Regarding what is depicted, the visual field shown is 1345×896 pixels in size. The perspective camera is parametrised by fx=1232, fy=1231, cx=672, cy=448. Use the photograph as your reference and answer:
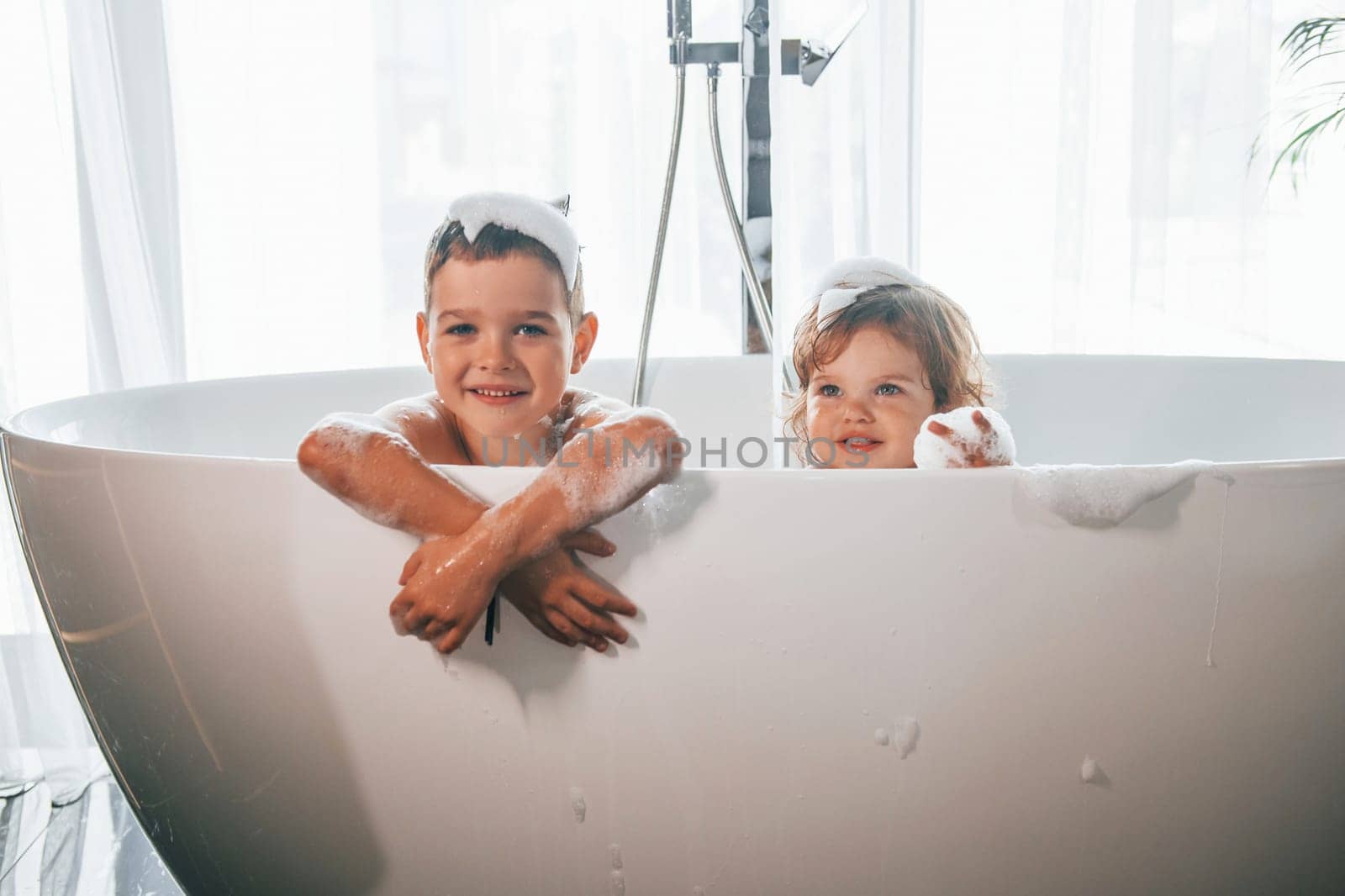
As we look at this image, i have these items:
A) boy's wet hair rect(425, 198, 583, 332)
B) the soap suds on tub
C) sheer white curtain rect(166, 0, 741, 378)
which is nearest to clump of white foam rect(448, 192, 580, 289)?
boy's wet hair rect(425, 198, 583, 332)

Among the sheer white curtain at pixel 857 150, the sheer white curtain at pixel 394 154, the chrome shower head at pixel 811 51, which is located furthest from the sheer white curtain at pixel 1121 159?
the chrome shower head at pixel 811 51

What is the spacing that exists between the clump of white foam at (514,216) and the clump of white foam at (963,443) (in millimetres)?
383

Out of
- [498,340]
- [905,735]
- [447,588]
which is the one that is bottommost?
[905,735]

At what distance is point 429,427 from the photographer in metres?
1.12

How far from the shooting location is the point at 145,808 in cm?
101

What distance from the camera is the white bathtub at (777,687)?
0.73 meters

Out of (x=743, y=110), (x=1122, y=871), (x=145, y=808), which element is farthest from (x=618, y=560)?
(x=743, y=110)

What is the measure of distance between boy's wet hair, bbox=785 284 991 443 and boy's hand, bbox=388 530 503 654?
0.56m

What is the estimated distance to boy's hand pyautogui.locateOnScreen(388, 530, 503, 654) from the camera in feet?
2.41

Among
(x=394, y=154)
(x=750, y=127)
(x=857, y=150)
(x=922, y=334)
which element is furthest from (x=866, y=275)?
(x=394, y=154)

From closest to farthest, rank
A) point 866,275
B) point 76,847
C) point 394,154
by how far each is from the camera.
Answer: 1. point 866,275
2. point 76,847
3. point 394,154

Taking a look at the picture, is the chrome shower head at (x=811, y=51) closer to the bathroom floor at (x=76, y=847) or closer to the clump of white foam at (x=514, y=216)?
the clump of white foam at (x=514, y=216)

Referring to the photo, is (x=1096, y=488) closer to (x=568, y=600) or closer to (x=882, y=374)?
(x=568, y=600)

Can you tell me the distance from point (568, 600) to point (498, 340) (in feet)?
1.34
